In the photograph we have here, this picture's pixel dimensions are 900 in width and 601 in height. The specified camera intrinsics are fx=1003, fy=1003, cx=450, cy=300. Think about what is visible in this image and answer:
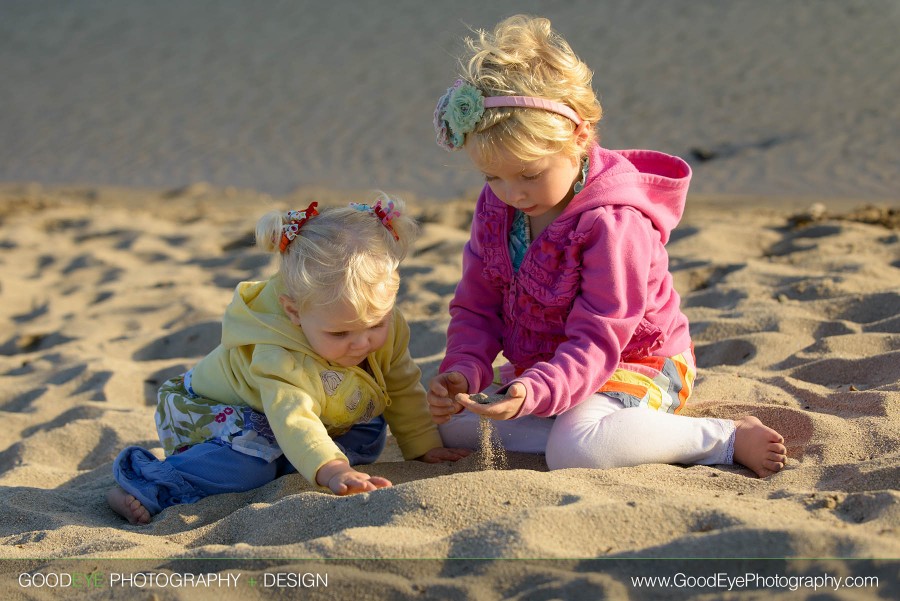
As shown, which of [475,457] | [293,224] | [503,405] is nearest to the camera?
[503,405]

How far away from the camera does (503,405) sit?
254cm

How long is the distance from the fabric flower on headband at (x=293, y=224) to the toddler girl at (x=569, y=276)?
441 millimetres

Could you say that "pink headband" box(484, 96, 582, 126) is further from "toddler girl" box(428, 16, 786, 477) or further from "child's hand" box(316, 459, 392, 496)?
"child's hand" box(316, 459, 392, 496)

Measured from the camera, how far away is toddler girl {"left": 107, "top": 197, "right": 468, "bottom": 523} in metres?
2.68

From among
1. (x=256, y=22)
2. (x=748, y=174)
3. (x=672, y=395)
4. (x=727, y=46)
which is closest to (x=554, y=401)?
(x=672, y=395)

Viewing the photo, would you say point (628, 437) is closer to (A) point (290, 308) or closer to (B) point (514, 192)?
(B) point (514, 192)

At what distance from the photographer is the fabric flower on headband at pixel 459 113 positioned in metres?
2.60

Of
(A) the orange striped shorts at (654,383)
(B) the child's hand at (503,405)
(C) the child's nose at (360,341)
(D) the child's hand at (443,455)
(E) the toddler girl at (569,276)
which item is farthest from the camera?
(D) the child's hand at (443,455)

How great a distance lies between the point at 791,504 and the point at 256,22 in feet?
39.5

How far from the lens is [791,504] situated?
226cm

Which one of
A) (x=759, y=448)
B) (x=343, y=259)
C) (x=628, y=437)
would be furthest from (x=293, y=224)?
(x=759, y=448)

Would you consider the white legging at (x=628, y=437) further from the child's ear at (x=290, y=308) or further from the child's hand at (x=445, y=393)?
the child's ear at (x=290, y=308)

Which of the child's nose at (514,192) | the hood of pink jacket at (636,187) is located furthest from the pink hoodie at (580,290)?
the child's nose at (514,192)

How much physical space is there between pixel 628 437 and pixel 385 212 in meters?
0.91
